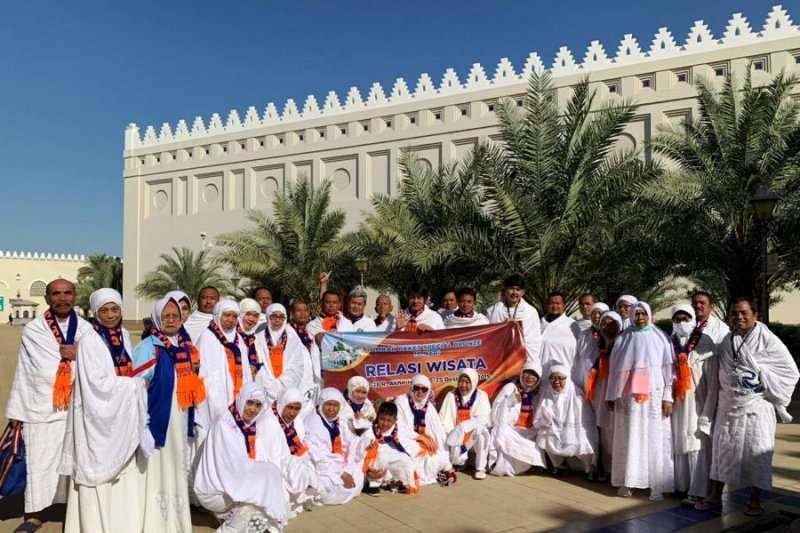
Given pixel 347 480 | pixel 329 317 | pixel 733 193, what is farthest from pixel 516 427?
pixel 733 193

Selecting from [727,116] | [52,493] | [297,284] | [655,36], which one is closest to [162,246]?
[297,284]

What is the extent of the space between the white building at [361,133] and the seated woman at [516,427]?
527 inches

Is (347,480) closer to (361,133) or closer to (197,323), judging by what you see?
(197,323)

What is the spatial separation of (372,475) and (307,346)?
1.52 meters

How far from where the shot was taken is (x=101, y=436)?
3.82 meters

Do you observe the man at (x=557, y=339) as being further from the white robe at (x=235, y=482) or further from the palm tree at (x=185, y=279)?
the palm tree at (x=185, y=279)

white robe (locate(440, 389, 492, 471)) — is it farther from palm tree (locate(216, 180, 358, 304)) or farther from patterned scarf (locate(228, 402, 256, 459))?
palm tree (locate(216, 180, 358, 304))

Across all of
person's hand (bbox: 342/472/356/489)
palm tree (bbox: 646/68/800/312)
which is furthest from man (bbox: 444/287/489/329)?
palm tree (bbox: 646/68/800/312)

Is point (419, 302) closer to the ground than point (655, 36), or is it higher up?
closer to the ground

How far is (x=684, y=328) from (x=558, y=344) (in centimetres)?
133

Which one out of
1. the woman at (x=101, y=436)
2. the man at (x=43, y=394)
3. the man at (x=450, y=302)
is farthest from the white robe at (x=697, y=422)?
the man at (x=43, y=394)

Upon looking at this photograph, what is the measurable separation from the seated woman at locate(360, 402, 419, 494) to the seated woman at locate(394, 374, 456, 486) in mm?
147

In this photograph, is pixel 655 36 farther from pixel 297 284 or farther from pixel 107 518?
pixel 107 518

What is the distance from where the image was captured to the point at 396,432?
574 centimetres
